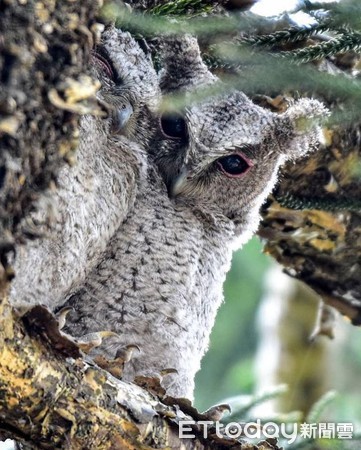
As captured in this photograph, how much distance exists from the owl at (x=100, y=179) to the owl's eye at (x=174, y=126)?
0.24ft

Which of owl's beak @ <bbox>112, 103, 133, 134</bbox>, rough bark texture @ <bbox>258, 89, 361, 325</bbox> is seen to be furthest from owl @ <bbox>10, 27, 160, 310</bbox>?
rough bark texture @ <bbox>258, 89, 361, 325</bbox>

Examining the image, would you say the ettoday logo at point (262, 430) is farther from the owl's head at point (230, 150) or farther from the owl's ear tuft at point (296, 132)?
the owl's ear tuft at point (296, 132)

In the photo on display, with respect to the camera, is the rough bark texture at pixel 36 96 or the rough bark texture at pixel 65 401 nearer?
the rough bark texture at pixel 36 96

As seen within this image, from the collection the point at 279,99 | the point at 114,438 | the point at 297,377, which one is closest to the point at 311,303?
the point at 297,377

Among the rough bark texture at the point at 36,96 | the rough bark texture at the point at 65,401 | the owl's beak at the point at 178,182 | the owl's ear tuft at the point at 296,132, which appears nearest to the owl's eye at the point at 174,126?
the owl's beak at the point at 178,182

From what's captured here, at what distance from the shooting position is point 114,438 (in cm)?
264

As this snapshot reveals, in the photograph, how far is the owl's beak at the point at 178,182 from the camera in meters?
3.89

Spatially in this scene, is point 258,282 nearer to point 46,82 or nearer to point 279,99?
point 279,99

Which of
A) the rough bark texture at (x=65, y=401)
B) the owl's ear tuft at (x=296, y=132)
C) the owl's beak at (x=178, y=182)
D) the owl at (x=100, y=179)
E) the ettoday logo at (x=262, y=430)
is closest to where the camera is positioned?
the rough bark texture at (x=65, y=401)

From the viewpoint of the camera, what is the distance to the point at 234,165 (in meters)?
4.18

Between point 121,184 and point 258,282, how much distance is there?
10911mm

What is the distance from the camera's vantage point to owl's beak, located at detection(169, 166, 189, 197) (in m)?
3.89

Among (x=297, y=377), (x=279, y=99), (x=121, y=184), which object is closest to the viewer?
(x=121, y=184)

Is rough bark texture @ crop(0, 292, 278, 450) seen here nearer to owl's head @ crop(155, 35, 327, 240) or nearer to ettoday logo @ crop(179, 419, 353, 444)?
ettoday logo @ crop(179, 419, 353, 444)
